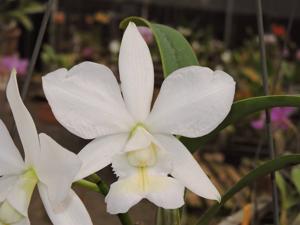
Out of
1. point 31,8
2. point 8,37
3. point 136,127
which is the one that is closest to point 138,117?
point 136,127

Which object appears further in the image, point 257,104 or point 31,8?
point 31,8

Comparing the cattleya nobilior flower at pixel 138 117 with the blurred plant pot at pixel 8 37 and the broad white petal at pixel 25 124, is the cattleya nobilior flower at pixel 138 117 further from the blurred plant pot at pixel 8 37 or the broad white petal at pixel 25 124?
the blurred plant pot at pixel 8 37

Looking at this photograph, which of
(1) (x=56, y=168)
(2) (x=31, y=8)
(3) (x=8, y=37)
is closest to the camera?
(1) (x=56, y=168)

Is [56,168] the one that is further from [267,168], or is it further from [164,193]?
[267,168]

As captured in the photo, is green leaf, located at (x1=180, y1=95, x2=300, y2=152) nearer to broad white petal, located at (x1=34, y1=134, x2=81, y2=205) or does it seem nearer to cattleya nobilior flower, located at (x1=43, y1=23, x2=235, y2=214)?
cattleya nobilior flower, located at (x1=43, y1=23, x2=235, y2=214)

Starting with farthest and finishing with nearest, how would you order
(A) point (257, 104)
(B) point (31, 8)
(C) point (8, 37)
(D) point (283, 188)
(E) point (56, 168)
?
1. (C) point (8, 37)
2. (B) point (31, 8)
3. (D) point (283, 188)
4. (A) point (257, 104)
5. (E) point (56, 168)
